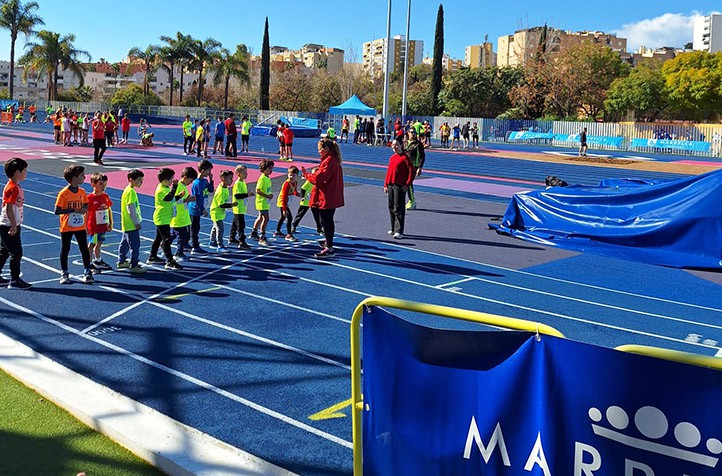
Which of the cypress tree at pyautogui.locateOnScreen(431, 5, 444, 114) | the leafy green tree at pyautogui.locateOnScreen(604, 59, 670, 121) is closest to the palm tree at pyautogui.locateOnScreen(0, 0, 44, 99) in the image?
the cypress tree at pyautogui.locateOnScreen(431, 5, 444, 114)

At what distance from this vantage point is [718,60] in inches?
2773

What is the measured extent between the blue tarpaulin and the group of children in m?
4.81

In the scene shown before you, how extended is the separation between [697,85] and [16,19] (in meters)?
65.6

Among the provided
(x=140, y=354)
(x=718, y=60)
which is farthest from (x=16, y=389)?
(x=718, y=60)

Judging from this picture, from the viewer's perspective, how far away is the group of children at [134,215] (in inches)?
376

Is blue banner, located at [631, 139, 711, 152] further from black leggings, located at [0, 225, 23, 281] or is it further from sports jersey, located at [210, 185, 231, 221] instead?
black leggings, located at [0, 225, 23, 281]

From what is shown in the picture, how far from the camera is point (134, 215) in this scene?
10602mm

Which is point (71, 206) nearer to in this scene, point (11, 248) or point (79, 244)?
point (79, 244)

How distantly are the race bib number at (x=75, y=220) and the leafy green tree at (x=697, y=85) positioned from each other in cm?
6934

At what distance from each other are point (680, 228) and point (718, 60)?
66.0m

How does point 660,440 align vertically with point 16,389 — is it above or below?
above

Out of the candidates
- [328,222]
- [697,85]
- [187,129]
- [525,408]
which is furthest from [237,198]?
[697,85]

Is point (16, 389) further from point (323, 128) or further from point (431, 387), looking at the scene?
point (323, 128)

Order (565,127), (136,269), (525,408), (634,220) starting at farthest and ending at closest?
(565,127) < (634,220) < (136,269) < (525,408)
